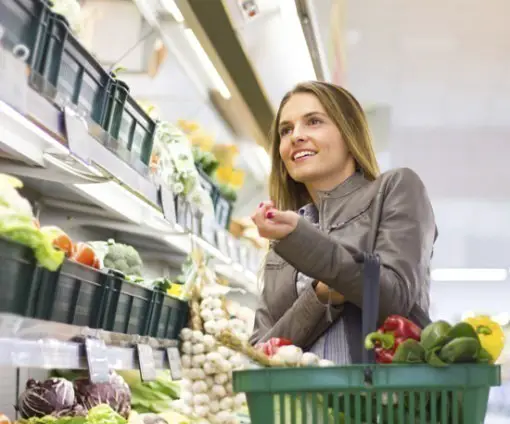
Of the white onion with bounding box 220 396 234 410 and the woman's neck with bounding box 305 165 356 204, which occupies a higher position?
the woman's neck with bounding box 305 165 356 204

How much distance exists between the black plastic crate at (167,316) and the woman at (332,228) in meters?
0.71

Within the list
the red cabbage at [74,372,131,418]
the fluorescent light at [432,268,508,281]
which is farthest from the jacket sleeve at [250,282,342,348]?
the fluorescent light at [432,268,508,281]

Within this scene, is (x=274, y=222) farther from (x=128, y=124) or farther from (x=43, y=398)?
(x=43, y=398)

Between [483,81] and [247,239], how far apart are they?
2445mm

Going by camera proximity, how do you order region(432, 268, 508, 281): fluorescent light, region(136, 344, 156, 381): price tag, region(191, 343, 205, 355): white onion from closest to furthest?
region(136, 344, 156, 381): price tag
region(191, 343, 205, 355): white onion
region(432, 268, 508, 281): fluorescent light

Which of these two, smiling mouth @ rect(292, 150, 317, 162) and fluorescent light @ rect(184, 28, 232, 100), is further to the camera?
fluorescent light @ rect(184, 28, 232, 100)

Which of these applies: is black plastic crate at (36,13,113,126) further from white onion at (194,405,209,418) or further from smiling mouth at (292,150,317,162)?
white onion at (194,405,209,418)

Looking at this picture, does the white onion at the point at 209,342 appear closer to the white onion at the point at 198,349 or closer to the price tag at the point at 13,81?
the white onion at the point at 198,349

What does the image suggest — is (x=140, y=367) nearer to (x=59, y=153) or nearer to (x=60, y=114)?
(x=59, y=153)

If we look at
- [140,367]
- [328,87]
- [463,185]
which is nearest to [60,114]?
[328,87]

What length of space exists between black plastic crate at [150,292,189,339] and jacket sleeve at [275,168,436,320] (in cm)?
109

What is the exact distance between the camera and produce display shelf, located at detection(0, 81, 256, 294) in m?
1.92

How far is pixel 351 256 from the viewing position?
1.72m

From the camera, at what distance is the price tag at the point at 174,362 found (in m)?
2.72
